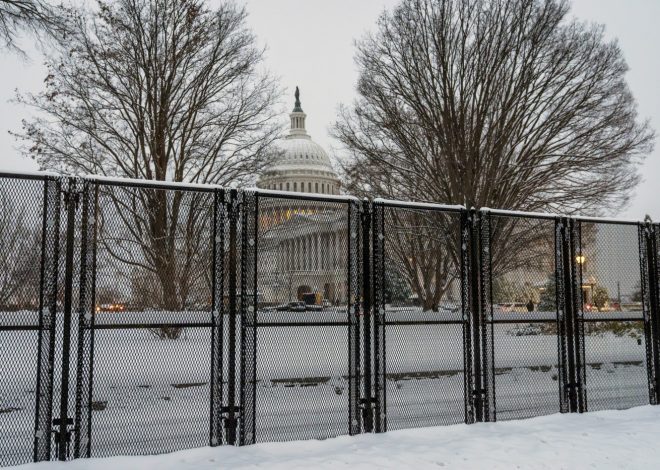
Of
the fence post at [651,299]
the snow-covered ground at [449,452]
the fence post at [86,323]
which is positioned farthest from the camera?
the fence post at [651,299]

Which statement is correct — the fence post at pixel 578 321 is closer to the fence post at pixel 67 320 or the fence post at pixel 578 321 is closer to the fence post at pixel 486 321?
the fence post at pixel 486 321

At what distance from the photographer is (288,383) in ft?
26.8

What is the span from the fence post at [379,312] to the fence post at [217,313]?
200 centimetres

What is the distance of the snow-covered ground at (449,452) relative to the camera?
6816mm

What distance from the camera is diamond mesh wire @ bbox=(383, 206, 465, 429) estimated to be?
8602mm

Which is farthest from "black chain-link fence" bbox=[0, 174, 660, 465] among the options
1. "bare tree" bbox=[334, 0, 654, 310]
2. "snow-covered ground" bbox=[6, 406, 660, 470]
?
"bare tree" bbox=[334, 0, 654, 310]

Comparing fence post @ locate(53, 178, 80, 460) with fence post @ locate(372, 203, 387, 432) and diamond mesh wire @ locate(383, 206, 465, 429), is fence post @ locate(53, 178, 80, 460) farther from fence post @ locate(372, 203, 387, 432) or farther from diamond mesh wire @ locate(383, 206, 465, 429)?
diamond mesh wire @ locate(383, 206, 465, 429)

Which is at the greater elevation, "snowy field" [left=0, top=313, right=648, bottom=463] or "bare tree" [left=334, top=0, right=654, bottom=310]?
"bare tree" [left=334, top=0, right=654, bottom=310]

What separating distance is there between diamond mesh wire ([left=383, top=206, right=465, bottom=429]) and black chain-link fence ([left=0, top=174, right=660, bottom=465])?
3 cm

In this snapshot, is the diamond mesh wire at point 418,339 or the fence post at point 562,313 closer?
the diamond mesh wire at point 418,339

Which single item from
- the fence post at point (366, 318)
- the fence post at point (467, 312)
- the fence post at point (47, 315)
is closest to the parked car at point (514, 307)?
the fence post at point (467, 312)

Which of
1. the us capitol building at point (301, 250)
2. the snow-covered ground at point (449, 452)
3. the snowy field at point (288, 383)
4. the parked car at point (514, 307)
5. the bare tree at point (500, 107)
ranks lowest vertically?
the snow-covered ground at point (449, 452)

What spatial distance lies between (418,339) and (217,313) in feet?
9.50

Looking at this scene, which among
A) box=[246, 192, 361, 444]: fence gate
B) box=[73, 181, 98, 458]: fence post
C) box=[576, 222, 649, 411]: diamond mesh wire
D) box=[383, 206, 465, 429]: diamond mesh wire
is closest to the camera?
box=[73, 181, 98, 458]: fence post
